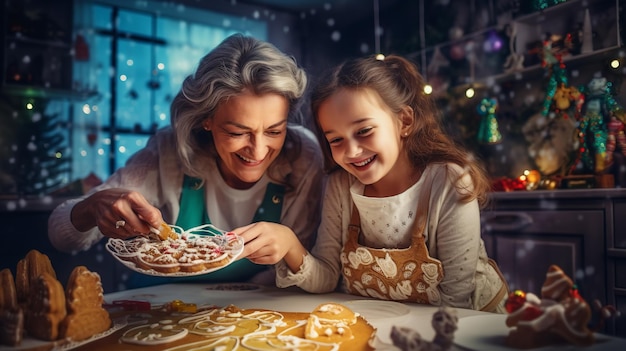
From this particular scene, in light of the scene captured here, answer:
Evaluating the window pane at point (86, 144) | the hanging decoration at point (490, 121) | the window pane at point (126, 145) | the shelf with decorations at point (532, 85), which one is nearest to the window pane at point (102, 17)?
the window pane at point (86, 144)

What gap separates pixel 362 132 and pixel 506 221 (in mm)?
1676

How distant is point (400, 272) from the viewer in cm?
117

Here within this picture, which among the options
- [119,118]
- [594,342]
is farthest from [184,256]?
[119,118]

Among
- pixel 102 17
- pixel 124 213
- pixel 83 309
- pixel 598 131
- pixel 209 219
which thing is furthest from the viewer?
pixel 102 17

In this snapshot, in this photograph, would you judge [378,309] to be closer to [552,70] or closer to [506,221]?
[506,221]

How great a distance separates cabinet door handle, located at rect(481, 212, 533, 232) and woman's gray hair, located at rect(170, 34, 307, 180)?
4.69 feet

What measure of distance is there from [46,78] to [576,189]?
3707mm

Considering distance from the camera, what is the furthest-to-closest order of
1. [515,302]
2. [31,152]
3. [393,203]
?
1. [31,152]
2. [393,203]
3. [515,302]

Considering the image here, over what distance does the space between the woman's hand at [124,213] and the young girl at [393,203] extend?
0.35 metres

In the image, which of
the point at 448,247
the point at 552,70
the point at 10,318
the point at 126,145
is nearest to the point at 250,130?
the point at 448,247

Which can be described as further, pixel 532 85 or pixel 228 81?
pixel 532 85

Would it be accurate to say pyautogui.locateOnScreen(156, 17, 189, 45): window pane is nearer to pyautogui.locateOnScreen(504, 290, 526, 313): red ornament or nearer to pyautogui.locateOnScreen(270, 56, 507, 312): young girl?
pyautogui.locateOnScreen(270, 56, 507, 312): young girl

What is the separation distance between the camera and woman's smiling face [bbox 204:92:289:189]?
51.6 inches

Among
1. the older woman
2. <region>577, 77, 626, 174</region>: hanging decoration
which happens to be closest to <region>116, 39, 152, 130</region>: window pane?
the older woman
